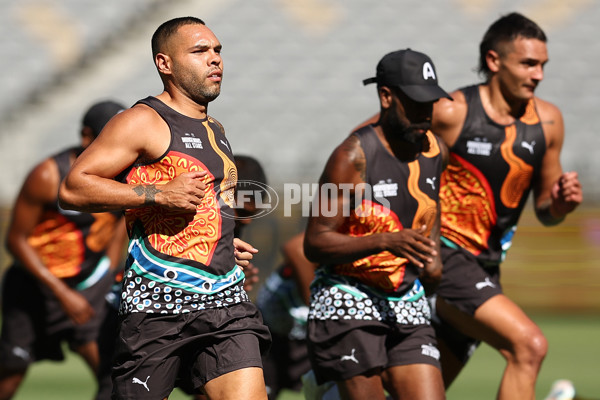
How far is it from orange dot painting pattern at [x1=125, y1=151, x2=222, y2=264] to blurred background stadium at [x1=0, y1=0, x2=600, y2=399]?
33.7ft

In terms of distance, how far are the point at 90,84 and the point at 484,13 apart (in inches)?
266

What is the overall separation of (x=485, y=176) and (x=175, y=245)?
8.14 ft

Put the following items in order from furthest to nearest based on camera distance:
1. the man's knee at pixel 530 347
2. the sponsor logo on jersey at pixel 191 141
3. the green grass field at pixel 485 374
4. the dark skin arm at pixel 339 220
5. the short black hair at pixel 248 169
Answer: the green grass field at pixel 485 374
the short black hair at pixel 248 169
the man's knee at pixel 530 347
the dark skin arm at pixel 339 220
the sponsor logo on jersey at pixel 191 141

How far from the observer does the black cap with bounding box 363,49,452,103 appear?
496 cm

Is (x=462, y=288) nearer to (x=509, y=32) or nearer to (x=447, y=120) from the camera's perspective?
(x=447, y=120)

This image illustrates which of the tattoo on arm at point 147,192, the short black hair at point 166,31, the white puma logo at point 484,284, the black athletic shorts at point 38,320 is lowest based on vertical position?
the black athletic shorts at point 38,320

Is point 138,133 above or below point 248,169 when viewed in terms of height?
above

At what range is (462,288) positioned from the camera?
5.86 m

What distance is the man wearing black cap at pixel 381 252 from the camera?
4.93 metres

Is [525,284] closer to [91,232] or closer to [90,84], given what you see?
[91,232]

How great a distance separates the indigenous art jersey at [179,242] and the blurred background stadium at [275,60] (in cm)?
1020

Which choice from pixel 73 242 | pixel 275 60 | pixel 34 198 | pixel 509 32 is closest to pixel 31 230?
pixel 34 198

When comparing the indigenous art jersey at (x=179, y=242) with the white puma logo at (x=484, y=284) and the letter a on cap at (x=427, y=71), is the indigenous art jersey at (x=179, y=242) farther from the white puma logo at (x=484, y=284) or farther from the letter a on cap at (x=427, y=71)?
the white puma logo at (x=484, y=284)

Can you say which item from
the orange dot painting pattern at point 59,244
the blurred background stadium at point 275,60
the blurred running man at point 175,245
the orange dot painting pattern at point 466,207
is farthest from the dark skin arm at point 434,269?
the blurred background stadium at point 275,60
